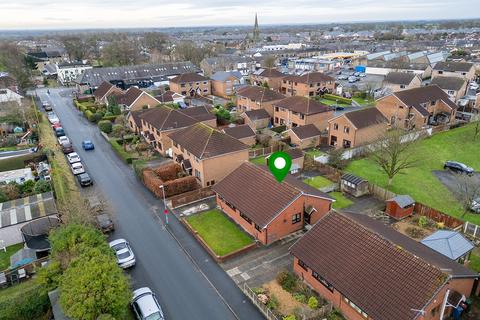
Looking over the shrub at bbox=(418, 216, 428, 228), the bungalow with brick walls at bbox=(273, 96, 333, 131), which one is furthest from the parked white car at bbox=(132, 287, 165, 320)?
the bungalow with brick walls at bbox=(273, 96, 333, 131)

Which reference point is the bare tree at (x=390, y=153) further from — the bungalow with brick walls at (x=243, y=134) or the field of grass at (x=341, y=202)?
the bungalow with brick walls at (x=243, y=134)

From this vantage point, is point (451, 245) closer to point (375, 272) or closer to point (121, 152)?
point (375, 272)

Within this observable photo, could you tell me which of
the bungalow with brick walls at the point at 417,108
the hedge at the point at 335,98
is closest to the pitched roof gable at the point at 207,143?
the bungalow with brick walls at the point at 417,108

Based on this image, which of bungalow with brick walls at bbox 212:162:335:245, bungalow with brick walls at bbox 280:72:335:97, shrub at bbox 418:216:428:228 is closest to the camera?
bungalow with brick walls at bbox 212:162:335:245

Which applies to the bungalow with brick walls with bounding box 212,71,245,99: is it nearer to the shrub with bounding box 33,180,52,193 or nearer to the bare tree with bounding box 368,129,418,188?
the bare tree with bounding box 368,129,418,188

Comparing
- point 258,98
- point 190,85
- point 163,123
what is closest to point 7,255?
point 163,123

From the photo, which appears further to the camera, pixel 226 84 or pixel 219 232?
pixel 226 84
